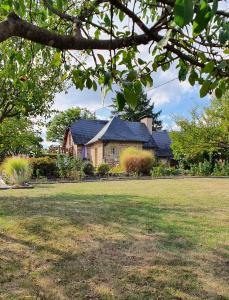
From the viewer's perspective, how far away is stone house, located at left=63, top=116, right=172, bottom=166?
39.3 m

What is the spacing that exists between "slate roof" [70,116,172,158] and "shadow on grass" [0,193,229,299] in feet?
101

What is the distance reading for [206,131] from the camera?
27031 mm

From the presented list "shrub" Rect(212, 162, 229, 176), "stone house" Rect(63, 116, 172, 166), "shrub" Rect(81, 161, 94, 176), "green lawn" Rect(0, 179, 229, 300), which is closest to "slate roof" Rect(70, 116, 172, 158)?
"stone house" Rect(63, 116, 172, 166)

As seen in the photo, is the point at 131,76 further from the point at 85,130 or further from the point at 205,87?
the point at 85,130

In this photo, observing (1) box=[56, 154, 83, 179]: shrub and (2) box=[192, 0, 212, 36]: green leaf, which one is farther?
(1) box=[56, 154, 83, 179]: shrub

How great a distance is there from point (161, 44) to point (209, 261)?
13.5ft

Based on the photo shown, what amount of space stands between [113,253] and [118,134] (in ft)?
114

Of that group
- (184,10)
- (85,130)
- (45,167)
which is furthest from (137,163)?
(184,10)

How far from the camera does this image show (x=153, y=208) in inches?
388

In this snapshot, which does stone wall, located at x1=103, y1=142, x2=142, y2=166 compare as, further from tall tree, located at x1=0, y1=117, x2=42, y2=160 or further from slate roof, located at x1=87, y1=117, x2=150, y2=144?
tall tree, located at x1=0, y1=117, x2=42, y2=160

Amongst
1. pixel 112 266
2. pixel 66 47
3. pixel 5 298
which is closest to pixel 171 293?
pixel 112 266

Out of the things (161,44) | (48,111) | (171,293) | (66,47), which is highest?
(48,111)

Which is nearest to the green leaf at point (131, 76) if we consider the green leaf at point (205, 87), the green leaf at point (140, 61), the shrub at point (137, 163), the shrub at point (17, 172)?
the green leaf at point (205, 87)

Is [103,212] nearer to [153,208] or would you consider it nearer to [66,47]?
[153,208]
